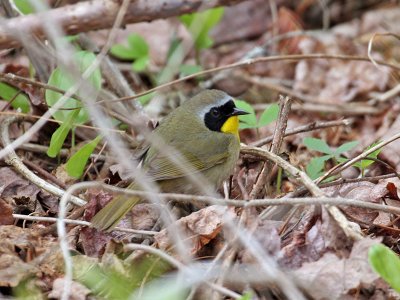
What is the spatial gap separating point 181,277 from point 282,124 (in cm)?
146

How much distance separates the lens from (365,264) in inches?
119

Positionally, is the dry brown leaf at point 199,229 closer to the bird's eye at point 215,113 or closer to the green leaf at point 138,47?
the bird's eye at point 215,113

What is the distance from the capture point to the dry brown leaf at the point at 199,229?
3.48 m

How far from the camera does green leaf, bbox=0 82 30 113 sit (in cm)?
480

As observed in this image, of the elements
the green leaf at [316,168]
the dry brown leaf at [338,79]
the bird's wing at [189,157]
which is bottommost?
the dry brown leaf at [338,79]

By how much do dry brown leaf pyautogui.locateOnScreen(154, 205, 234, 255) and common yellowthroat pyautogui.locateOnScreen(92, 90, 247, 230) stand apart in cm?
68

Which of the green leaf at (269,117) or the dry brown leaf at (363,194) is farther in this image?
the green leaf at (269,117)

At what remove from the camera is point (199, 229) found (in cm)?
353

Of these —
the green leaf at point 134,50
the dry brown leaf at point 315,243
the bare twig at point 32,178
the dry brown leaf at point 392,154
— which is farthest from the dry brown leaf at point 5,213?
the green leaf at point 134,50

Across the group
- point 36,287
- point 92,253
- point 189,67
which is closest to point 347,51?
point 189,67

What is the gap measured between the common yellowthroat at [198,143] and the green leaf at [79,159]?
41 cm

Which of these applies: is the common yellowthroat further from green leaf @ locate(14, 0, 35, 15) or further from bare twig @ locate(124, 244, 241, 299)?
green leaf @ locate(14, 0, 35, 15)

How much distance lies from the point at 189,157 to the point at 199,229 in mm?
1125

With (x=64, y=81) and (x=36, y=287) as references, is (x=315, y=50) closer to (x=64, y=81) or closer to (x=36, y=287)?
(x=64, y=81)
